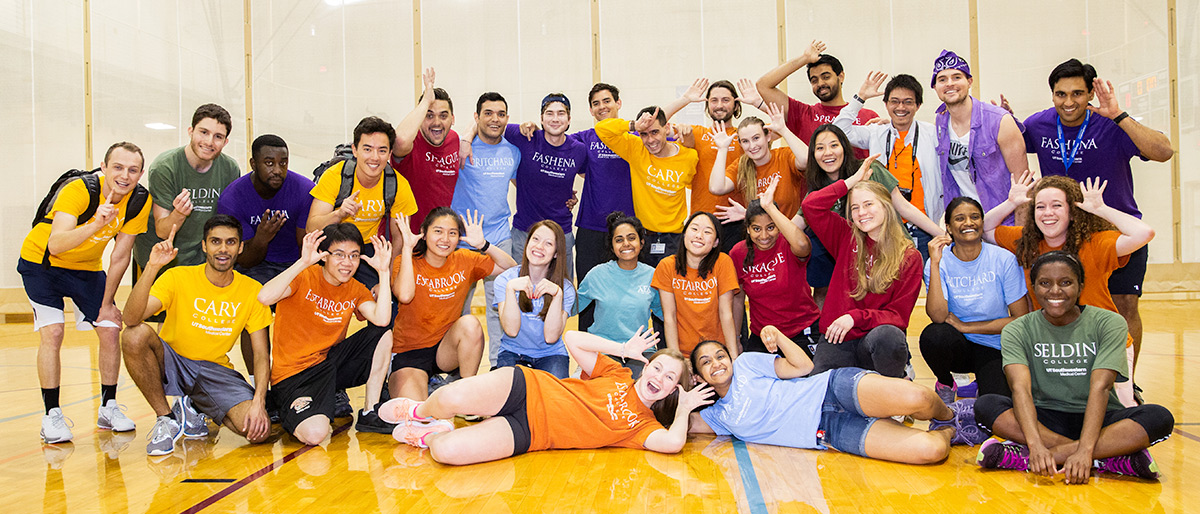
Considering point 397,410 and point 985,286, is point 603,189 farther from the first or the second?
point 985,286

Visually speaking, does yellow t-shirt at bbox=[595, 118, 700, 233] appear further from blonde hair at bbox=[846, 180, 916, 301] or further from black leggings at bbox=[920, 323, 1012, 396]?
black leggings at bbox=[920, 323, 1012, 396]

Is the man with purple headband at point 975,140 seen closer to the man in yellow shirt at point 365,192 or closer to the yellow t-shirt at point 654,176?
the yellow t-shirt at point 654,176

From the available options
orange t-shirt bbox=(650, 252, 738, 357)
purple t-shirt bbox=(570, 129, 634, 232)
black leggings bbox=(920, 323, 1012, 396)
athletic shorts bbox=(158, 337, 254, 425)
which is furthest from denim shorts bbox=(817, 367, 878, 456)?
athletic shorts bbox=(158, 337, 254, 425)

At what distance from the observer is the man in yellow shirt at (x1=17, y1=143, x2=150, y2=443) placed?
4.05 metres

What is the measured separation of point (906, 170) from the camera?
185 inches

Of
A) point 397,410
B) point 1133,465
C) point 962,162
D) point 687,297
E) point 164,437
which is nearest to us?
point 1133,465

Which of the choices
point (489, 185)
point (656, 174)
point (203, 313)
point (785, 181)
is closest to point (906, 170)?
point (785, 181)

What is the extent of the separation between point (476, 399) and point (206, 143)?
257 centimetres

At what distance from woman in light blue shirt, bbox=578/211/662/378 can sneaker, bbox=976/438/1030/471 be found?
1910 mm

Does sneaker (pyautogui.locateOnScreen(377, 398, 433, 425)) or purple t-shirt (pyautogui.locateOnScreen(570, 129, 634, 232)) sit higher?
purple t-shirt (pyautogui.locateOnScreen(570, 129, 634, 232))

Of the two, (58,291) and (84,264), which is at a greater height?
(84,264)

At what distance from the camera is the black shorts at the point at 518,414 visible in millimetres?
3490

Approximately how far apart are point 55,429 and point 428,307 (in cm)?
204

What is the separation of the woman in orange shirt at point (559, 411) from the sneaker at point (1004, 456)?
3.94ft
